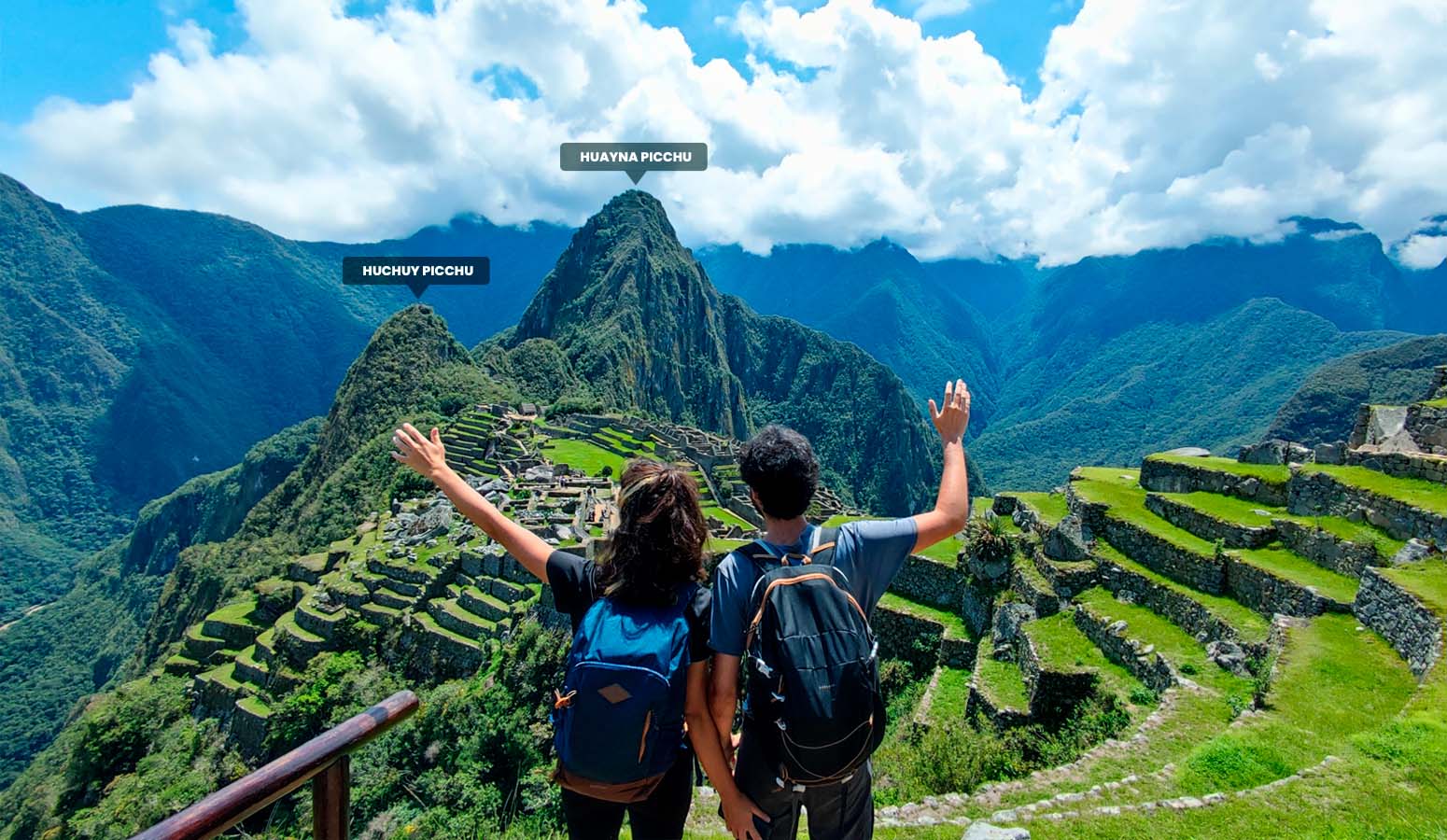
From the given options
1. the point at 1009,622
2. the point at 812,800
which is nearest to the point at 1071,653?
the point at 1009,622

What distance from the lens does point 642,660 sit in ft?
8.18

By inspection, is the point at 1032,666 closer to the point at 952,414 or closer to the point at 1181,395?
the point at 952,414

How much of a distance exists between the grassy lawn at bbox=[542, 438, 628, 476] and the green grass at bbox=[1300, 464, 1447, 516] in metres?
35.7

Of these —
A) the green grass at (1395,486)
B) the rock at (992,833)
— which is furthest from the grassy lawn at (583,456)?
the rock at (992,833)

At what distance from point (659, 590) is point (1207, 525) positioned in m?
11.1

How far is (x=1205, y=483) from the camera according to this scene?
12305 mm

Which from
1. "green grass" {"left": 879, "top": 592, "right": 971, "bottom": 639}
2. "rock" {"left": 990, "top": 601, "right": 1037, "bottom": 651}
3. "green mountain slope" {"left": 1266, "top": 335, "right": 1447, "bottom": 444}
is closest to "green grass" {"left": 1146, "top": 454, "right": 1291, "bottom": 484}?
"rock" {"left": 990, "top": 601, "right": 1037, "bottom": 651}

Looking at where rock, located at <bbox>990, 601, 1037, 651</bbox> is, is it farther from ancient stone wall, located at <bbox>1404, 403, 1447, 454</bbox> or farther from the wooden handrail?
the wooden handrail

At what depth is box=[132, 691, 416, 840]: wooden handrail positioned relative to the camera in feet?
6.24

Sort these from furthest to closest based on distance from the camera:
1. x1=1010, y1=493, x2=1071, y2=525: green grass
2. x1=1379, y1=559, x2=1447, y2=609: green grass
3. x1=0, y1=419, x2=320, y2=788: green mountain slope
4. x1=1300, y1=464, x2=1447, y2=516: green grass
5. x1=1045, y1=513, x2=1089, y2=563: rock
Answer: x1=0, y1=419, x2=320, y2=788: green mountain slope → x1=1010, y1=493, x2=1071, y2=525: green grass → x1=1045, y1=513, x2=1089, y2=563: rock → x1=1300, y1=464, x2=1447, y2=516: green grass → x1=1379, y1=559, x2=1447, y2=609: green grass

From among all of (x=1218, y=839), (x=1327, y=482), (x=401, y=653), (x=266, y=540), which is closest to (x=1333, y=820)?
(x=1218, y=839)

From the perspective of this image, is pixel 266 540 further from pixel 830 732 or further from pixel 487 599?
pixel 830 732

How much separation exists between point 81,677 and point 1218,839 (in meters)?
99.8

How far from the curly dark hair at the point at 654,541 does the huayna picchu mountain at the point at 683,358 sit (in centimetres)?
11575
